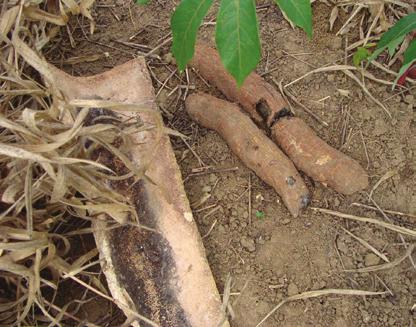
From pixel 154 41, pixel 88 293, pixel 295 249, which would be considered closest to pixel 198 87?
pixel 154 41

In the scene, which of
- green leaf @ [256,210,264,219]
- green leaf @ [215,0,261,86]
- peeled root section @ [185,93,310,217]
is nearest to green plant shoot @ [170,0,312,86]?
green leaf @ [215,0,261,86]

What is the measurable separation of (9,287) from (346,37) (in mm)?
1375

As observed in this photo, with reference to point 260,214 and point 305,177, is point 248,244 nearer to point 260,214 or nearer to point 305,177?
point 260,214

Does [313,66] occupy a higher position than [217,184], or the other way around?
[313,66]

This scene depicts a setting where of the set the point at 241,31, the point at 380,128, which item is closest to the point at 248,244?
the point at 380,128

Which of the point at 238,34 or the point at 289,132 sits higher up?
the point at 238,34

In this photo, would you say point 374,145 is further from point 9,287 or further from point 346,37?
point 9,287

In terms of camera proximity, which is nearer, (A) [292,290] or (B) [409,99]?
(A) [292,290]

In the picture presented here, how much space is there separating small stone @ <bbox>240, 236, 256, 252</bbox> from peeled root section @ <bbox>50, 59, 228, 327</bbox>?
148 mm

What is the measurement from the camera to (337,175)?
1.64m

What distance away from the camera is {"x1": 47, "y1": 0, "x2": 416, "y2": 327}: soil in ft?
5.20

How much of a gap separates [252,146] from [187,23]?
512mm

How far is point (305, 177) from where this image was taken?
5.66 ft

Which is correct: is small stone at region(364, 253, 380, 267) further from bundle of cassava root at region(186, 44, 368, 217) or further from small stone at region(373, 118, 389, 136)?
small stone at region(373, 118, 389, 136)
